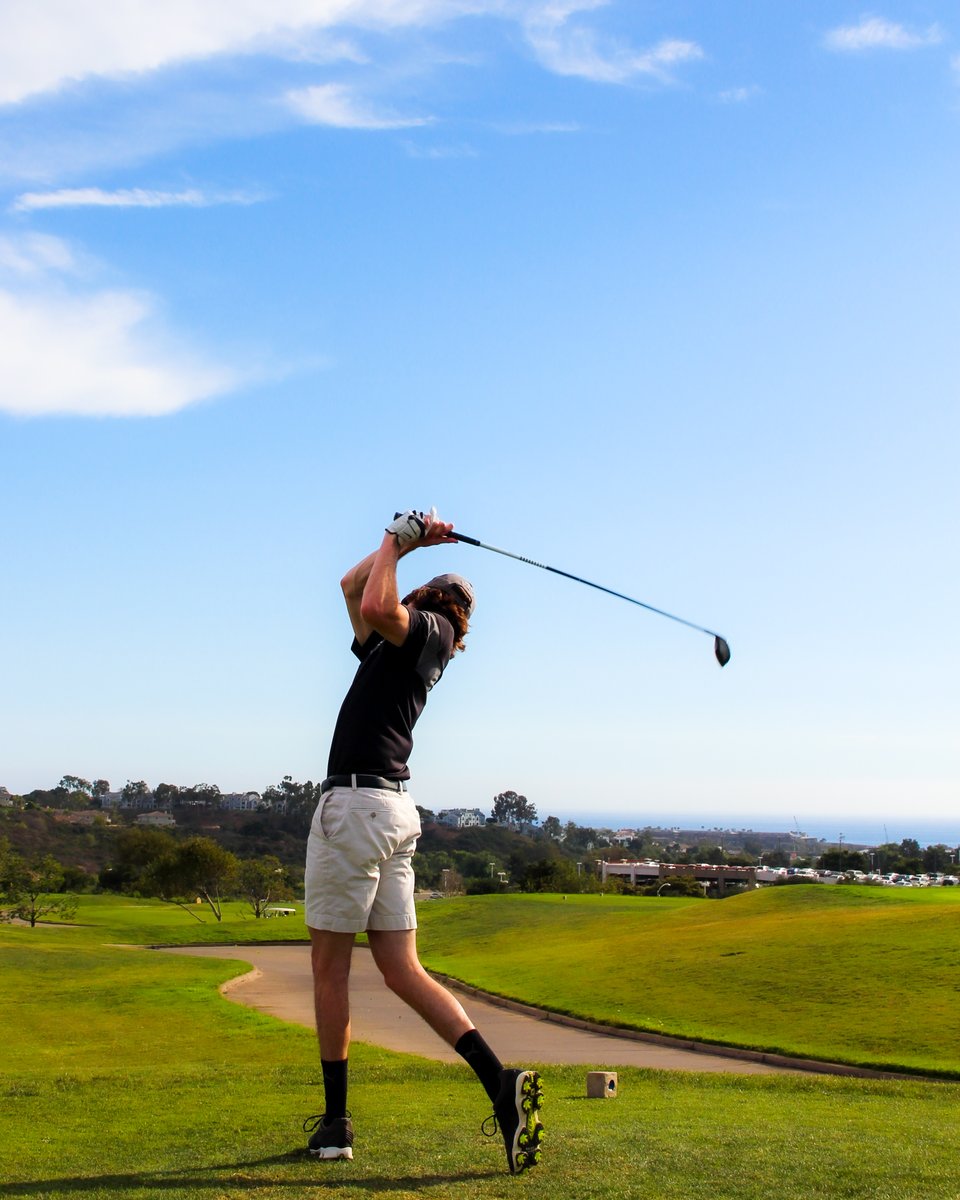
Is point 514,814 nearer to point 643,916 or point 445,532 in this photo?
point 643,916

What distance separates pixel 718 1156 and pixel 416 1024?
49.1 ft

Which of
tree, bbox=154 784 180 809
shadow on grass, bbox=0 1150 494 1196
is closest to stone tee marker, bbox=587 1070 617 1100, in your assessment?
shadow on grass, bbox=0 1150 494 1196

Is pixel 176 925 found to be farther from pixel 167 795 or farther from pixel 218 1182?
pixel 167 795

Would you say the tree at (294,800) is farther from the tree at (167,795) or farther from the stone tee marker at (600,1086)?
the stone tee marker at (600,1086)

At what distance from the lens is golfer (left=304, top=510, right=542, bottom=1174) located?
16.7 ft

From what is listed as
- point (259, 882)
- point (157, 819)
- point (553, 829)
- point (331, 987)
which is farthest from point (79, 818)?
point (331, 987)

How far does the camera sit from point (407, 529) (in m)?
5.46

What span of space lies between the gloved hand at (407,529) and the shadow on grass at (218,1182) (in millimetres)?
2543

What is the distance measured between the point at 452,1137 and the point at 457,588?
254 cm

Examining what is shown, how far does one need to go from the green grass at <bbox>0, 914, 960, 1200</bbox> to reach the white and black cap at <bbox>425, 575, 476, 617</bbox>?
93.7 inches

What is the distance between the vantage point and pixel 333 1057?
5324 mm

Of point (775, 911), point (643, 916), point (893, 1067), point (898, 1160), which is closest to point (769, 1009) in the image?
point (893, 1067)

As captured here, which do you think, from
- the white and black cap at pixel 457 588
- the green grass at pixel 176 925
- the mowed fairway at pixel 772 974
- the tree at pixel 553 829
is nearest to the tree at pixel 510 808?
the tree at pixel 553 829

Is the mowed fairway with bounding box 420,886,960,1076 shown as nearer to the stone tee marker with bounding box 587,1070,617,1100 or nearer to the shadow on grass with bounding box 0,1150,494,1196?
the stone tee marker with bounding box 587,1070,617,1100
